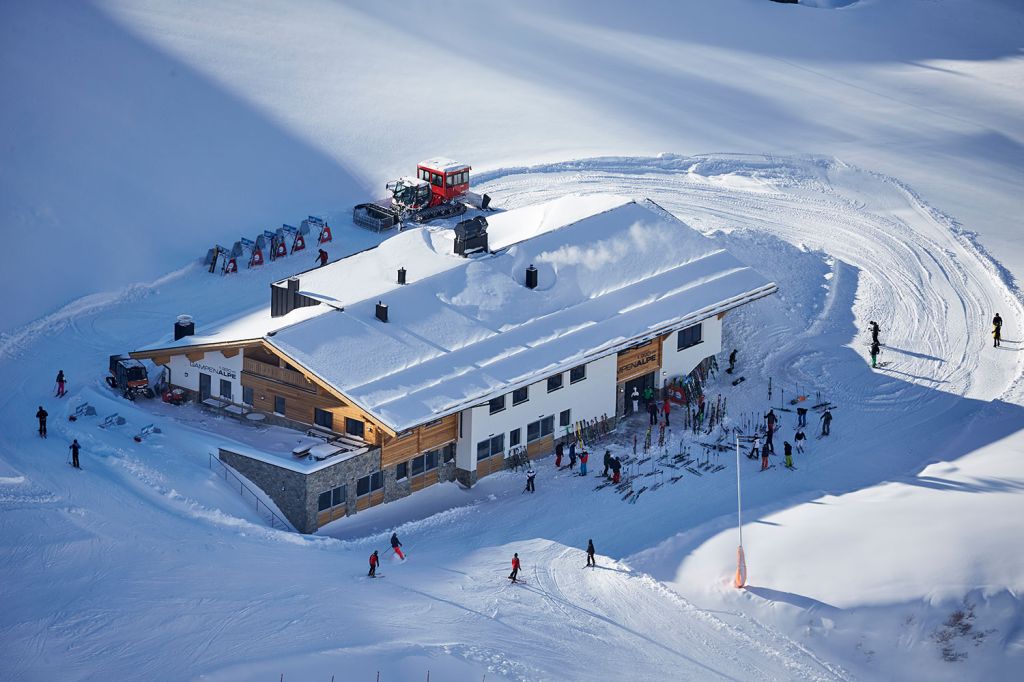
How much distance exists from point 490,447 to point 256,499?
26.7 ft

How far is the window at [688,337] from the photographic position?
62.5 metres

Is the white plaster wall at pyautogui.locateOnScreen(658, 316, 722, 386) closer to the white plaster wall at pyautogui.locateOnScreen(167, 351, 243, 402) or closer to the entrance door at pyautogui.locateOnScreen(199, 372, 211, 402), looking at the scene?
the white plaster wall at pyautogui.locateOnScreen(167, 351, 243, 402)

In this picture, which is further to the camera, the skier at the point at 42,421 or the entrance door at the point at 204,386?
the entrance door at the point at 204,386

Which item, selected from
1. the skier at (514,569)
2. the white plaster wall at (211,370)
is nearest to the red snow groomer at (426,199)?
the white plaster wall at (211,370)

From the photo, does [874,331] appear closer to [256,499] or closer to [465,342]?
[465,342]

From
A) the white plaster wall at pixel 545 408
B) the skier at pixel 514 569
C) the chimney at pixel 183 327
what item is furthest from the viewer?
the chimney at pixel 183 327

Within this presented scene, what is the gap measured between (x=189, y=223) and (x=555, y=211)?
17479 mm

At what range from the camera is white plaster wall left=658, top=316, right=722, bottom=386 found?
203 feet

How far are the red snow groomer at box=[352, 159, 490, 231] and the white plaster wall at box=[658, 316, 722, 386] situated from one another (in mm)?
16702

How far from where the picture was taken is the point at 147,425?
184 ft

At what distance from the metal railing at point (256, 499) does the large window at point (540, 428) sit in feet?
30.5

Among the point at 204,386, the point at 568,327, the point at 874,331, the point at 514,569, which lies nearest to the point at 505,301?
the point at 568,327

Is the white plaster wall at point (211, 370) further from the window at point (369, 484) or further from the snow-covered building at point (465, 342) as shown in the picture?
the window at point (369, 484)

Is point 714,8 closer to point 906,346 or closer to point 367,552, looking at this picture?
point 906,346
